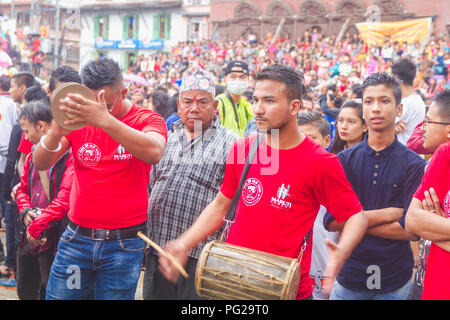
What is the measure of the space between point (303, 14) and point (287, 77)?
31.4 metres

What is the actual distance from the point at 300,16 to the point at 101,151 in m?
31.1

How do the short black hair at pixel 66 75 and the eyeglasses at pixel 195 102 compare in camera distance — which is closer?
the eyeglasses at pixel 195 102

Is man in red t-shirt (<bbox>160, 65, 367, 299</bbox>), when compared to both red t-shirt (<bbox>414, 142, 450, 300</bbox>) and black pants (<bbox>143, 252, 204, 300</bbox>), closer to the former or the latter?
red t-shirt (<bbox>414, 142, 450, 300</bbox>)

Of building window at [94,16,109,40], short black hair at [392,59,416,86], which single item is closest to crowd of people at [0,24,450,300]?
short black hair at [392,59,416,86]

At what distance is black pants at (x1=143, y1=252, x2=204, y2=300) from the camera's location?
3885 millimetres

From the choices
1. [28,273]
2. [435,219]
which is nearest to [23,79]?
[28,273]

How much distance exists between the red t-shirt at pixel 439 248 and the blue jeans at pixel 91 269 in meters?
1.83

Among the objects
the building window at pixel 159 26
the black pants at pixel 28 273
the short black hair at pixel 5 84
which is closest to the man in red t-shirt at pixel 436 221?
the black pants at pixel 28 273

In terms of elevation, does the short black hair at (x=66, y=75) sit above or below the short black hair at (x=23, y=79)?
below

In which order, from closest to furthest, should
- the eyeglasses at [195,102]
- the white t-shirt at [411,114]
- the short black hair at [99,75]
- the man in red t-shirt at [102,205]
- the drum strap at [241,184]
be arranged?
1. the drum strap at [241,184]
2. the short black hair at [99,75]
3. the man in red t-shirt at [102,205]
4. the eyeglasses at [195,102]
5. the white t-shirt at [411,114]

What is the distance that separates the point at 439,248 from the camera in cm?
279

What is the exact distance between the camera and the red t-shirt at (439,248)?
2.71m

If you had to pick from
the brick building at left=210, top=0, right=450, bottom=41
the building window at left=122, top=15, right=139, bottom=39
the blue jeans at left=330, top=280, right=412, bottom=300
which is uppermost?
the building window at left=122, top=15, right=139, bottom=39

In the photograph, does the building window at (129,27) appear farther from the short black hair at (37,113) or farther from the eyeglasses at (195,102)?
the eyeglasses at (195,102)
